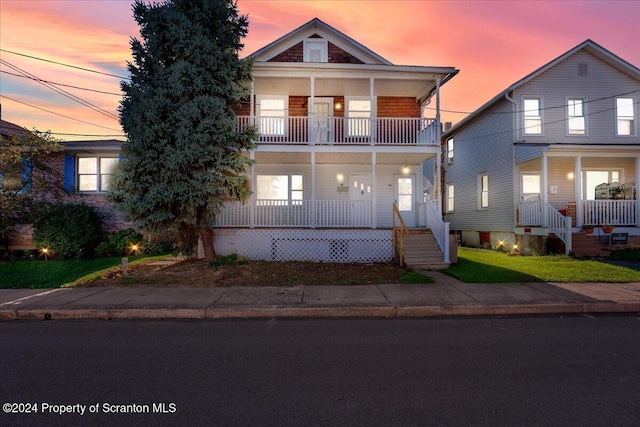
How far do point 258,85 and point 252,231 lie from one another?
6.45 metres

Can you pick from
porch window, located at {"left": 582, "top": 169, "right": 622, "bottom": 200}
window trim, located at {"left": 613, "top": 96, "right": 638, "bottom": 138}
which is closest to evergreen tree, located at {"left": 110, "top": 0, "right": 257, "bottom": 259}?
porch window, located at {"left": 582, "top": 169, "right": 622, "bottom": 200}

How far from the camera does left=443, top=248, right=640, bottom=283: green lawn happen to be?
906 cm

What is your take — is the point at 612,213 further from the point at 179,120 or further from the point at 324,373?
the point at 179,120

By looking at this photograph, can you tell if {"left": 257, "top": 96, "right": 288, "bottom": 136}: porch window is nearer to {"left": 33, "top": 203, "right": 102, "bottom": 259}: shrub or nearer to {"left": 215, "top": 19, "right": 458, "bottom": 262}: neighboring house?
{"left": 215, "top": 19, "right": 458, "bottom": 262}: neighboring house

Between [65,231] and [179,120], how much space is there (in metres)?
7.08

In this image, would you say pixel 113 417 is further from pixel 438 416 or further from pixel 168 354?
pixel 438 416

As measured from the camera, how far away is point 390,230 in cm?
1277

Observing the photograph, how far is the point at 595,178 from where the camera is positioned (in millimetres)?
17328

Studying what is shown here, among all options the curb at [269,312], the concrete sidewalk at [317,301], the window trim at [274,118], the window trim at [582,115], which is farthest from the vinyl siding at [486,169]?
the curb at [269,312]

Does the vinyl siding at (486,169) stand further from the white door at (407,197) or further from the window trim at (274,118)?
the window trim at (274,118)

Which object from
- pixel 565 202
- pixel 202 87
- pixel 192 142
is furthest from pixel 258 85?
pixel 565 202

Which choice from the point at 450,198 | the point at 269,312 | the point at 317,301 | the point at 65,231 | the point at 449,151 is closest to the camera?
the point at 269,312

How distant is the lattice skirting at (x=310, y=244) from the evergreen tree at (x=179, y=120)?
235cm

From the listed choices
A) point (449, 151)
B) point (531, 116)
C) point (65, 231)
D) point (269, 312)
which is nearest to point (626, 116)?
point (531, 116)
